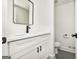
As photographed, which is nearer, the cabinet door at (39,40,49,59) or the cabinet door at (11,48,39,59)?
the cabinet door at (11,48,39,59)

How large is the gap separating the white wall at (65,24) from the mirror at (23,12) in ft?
7.13

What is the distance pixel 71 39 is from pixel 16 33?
2719mm

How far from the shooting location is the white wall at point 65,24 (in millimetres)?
3142

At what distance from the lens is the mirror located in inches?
49.7

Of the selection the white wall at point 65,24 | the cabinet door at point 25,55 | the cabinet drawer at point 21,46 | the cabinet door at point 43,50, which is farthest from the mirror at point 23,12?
the white wall at point 65,24

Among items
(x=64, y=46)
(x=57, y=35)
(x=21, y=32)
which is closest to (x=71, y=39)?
(x=64, y=46)

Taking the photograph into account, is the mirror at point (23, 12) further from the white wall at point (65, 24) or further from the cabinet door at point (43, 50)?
the white wall at point (65, 24)

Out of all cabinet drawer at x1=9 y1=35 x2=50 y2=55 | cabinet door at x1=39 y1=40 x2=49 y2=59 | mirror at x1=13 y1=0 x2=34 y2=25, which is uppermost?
mirror at x1=13 y1=0 x2=34 y2=25

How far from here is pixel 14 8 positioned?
4.07ft

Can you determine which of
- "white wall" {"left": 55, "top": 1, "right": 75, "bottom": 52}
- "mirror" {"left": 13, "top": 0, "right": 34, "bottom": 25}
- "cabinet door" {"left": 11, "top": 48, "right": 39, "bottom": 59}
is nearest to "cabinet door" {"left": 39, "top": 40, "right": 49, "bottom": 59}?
"cabinet door" {"left": 11, "top": 48, "right": 39, "bottom": 59}

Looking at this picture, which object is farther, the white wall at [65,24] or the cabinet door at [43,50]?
the white wall at [65,24]

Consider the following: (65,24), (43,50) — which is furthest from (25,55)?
(65,24)

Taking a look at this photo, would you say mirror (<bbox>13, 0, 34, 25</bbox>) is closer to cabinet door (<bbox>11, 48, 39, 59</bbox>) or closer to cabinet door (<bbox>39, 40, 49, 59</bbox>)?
cabinet door (<bbox>11, 48, 39, 59</bbox>)

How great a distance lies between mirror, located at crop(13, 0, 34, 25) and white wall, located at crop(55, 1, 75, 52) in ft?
7.13
